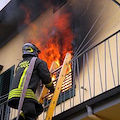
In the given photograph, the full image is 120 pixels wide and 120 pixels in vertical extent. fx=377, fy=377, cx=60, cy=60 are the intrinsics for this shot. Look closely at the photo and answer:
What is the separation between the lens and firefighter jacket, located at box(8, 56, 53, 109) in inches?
240

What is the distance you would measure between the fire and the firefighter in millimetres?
2494

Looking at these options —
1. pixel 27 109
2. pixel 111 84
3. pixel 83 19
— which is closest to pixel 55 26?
pixel 83 19

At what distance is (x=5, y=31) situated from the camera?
11641mm

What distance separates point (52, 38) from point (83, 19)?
1.18 meters

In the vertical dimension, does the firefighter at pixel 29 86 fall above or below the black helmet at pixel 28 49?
below

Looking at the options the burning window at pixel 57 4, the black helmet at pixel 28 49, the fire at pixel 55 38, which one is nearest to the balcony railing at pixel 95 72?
the fire at pixel 55 38

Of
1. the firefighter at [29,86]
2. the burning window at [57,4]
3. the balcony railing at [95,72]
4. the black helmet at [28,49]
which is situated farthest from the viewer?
the burning window at [57,4]

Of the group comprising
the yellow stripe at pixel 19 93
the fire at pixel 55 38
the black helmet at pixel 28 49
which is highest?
the fire at pixel 55 38

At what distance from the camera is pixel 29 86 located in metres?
6.17

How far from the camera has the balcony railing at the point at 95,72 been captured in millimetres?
7363

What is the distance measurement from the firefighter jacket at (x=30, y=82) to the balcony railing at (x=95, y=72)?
4.02 feet

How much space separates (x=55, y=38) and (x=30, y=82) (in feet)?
11.5

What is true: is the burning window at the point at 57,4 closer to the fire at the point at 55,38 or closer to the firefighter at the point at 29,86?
the fire at the point at 55,38

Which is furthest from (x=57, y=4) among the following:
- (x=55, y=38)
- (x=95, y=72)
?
(x=95, y=72)
